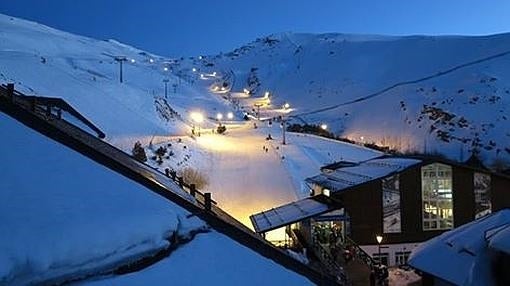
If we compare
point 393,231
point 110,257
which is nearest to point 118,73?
point 393,231

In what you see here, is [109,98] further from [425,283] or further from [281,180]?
[425,283]

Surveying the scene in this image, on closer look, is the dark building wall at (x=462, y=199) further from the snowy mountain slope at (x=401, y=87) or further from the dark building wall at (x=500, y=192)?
the snowy mountain slope at (x=401, y=87)

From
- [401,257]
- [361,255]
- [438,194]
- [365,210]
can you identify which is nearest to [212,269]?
[361,255]

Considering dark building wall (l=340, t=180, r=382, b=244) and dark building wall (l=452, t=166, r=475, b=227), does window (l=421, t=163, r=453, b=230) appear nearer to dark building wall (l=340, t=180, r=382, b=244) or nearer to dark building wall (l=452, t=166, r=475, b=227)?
dark building wall (l=452, t=166, r=475, b=227)

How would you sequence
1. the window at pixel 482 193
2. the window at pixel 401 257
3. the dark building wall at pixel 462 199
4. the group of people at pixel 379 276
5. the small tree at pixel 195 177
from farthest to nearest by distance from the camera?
the small tree at pixel 195 177 < the window at pixel 482 193 < the dark building wall at pixel 462 199 < the window at pixel 401 257 < the group of people at pixel 379 276

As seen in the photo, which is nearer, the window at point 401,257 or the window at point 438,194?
the window at point 401,257

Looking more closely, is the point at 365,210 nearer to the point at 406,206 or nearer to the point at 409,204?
the point at 406,206

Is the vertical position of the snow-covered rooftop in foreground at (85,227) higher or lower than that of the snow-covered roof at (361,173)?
higher

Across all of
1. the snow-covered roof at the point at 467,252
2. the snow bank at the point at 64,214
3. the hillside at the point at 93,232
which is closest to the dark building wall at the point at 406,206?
the snow-covered roof at the point at 467,252
